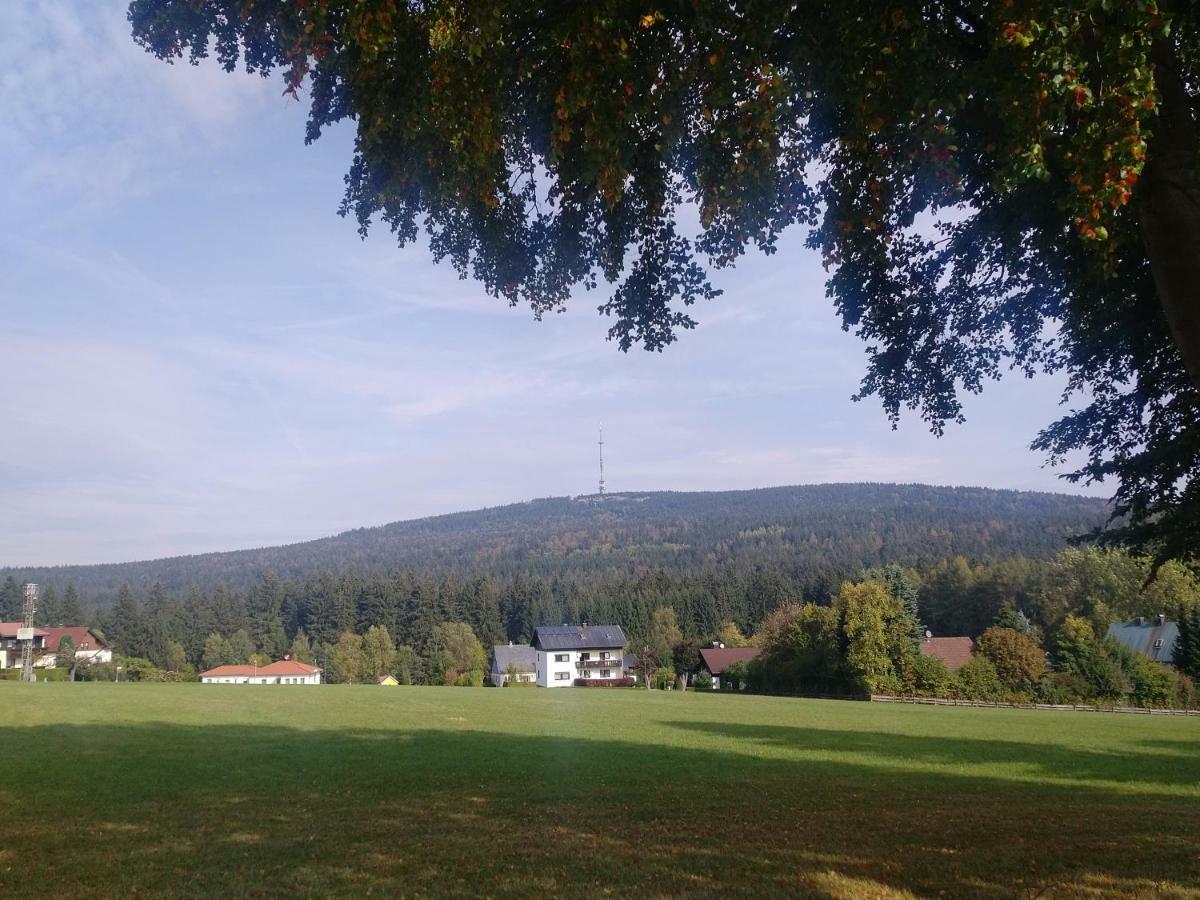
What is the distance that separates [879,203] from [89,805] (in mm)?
15561

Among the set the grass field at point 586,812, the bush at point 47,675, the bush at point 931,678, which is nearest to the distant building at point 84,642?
the bush at point 47,675

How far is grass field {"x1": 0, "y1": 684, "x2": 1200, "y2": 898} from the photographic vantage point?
8836mm

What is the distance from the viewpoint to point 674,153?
7.64 meters

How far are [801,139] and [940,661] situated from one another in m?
60.1

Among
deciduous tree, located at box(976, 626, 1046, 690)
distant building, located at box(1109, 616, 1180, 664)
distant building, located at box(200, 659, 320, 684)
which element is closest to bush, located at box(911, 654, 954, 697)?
deciduous tree, located at box(976, 626, 1046, 690)

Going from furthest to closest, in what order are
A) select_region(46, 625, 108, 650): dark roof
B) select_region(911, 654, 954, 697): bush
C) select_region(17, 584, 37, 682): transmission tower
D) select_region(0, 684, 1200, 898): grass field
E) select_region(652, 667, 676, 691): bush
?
select_region(46, 625, 108, 650): dark roof → select_region(652, 667, 676, 691): bush → select_region(17, 584, 37, 682): transmission tower → select_region(911, 654, 954, 697): bush → select_region(0, 684, 1200, 898): grass field

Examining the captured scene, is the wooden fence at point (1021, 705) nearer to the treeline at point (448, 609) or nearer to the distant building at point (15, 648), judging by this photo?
the treeline at point (448, 609)

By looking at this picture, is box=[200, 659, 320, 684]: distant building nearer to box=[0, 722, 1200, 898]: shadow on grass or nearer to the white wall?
the white wall

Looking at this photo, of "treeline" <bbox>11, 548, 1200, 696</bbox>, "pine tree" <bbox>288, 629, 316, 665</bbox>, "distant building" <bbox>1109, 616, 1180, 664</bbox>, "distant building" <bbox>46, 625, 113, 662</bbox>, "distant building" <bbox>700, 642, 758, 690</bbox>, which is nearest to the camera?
"distant building" <bbox>1109, 616, 1180, 664</bbox>

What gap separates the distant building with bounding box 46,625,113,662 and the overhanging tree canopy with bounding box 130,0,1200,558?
11433cm

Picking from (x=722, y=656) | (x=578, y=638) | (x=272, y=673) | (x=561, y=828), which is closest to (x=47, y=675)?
(x=272, y=673)

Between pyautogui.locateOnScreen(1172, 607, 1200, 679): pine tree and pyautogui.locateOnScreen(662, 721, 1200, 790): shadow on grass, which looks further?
pyautogui.locateOnScreen(1172, 607, 1200, 679): pine tree

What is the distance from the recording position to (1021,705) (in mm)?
55062

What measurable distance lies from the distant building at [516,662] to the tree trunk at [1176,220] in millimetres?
98204
